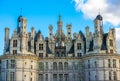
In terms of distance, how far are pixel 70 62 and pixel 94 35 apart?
9.98 metres

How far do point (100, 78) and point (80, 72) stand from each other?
7.82m

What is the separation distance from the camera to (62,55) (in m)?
89.4

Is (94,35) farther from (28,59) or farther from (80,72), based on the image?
(28,59)

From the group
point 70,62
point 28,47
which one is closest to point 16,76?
point 28,47

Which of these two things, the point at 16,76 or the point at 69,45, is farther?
the point at 69,45

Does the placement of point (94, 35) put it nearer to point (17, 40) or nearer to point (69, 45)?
point (69, 45)

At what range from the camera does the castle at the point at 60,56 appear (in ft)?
270

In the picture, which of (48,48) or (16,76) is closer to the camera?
(16,76)

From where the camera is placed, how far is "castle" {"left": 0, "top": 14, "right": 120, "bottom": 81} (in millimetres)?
82438

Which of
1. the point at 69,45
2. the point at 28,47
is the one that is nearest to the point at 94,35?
the point at 69,45

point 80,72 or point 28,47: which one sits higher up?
point 28,47

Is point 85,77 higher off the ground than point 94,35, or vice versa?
point 94,35

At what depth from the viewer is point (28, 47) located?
87.1m

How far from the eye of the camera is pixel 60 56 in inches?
3509
